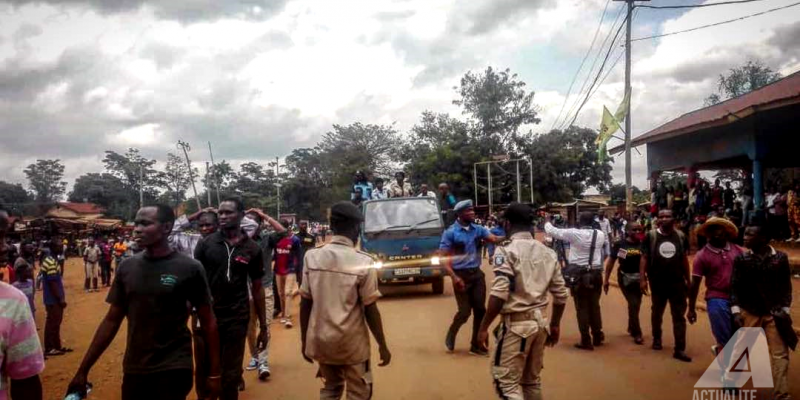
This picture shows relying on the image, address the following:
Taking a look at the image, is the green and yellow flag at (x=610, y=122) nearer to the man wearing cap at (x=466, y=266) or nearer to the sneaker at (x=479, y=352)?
the man wearing cap at (x=466, y=266)

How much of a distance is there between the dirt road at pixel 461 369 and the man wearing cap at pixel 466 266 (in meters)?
0.39

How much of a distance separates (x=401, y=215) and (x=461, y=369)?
235 inches

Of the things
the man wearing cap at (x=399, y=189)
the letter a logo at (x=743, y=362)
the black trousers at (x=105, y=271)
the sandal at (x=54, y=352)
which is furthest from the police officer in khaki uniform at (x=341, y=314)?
the black trousers at (x=105, y=271)

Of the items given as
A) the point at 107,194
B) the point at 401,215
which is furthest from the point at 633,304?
the point at 107,194

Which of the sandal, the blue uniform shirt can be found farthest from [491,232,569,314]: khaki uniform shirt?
the sandal

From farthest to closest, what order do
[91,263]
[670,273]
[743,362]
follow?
1. [91,263]
2. [670,273]
3. [743,362]

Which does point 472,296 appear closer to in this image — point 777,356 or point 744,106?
point 777,356

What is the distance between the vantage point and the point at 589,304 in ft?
23.6

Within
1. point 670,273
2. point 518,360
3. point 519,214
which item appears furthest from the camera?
point 670,273

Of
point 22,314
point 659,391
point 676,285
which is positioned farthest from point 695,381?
point 22,314

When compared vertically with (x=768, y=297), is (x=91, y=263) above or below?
below

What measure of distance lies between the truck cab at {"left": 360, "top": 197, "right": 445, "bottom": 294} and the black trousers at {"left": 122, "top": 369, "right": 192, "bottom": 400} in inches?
319

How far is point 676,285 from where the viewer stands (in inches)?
259

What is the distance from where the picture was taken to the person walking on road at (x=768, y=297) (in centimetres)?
476
